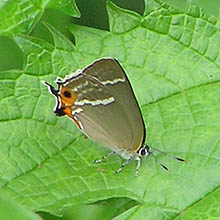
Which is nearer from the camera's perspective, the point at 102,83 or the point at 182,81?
the point at 102,83

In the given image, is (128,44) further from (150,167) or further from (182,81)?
(150,167)

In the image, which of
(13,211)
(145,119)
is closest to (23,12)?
(145,119)

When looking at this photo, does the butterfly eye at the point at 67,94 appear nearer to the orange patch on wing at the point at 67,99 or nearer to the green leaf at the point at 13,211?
the orange patch on wing at the point at 67,99

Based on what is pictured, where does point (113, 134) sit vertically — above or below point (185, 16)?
below

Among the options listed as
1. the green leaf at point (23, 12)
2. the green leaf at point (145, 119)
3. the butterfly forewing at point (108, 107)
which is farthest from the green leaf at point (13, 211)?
the green leaf at point (23, 12)

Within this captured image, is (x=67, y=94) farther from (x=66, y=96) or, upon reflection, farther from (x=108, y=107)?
(x=108, y=107)

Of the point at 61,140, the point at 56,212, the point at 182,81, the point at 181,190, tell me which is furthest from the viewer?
the point at 182,81

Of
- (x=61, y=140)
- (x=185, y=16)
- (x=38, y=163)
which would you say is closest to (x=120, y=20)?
(x=185, y=16)

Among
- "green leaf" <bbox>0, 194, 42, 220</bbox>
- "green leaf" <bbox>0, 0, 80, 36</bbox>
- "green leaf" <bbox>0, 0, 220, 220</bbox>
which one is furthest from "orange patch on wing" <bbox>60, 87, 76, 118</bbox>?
"green leaf" <bbox>0, 194, 42, 220</bbox>
